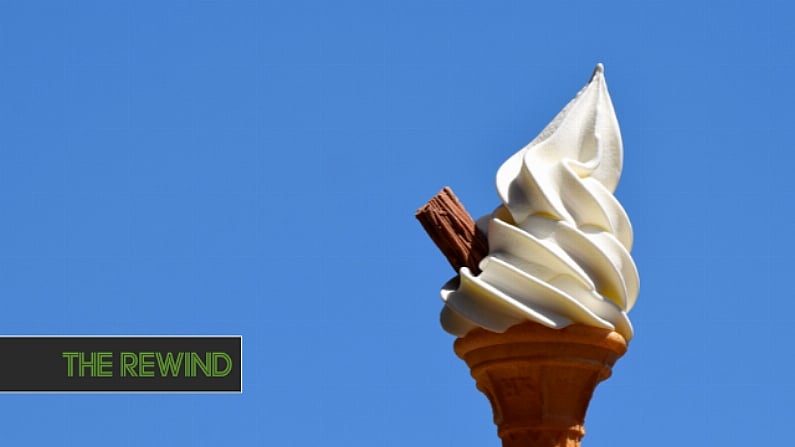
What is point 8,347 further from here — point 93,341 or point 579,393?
point 579,393

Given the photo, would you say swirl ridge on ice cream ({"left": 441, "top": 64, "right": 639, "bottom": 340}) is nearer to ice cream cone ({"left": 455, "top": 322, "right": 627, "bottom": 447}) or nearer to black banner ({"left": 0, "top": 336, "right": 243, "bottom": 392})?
ice cream cone ({"left": 455, "top": 322, "right": 627, "bottom": 447})

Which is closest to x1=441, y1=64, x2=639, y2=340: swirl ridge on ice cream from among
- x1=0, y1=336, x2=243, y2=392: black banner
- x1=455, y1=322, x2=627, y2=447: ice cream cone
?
x1=455, y1=322, x2=627, y2=447: ice cream cone

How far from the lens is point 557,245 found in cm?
1380

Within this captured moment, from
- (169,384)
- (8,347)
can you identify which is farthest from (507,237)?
(8,347)

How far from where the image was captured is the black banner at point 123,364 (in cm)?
1627

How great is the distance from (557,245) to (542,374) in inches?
37.9

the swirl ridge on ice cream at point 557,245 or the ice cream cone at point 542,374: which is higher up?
the swirl ridge on ice cream at point 557,245

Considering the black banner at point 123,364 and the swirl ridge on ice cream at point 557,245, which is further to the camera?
the black banner at point 123,364

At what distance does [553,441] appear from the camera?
13.7m

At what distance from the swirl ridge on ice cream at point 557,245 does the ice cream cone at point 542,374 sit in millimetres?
102

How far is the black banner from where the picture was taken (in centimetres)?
1627

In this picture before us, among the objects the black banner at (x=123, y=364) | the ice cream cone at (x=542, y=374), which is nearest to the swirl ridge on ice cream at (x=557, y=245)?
the ice cream cone at (x=542, y=374)

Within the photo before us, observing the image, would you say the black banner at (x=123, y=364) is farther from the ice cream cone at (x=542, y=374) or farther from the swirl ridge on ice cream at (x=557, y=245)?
the ice cream cone at (x=542, y=374)

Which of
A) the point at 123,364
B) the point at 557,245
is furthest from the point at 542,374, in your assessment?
the point at 123,364
